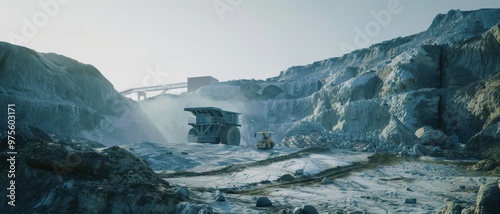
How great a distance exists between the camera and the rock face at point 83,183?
17.6ft

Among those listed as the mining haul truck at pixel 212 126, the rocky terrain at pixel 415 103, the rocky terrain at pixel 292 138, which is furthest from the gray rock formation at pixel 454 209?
the mining haul truck at pixel 212 126

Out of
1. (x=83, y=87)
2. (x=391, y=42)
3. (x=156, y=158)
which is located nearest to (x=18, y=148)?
(x=156, y=158)

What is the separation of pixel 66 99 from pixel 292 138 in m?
26.3

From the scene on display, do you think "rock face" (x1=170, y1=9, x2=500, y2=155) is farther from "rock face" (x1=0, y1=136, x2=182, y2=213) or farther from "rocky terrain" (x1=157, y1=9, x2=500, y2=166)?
"rock face" (x1=0, y1=136, x2=182, y2=213)

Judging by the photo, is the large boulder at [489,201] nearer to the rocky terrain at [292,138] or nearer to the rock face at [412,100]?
the rocky terrain at [292,138]

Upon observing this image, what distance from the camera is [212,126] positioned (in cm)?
2616

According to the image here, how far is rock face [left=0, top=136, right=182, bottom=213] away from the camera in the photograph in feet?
17.6

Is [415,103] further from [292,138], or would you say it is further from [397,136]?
[292,138]

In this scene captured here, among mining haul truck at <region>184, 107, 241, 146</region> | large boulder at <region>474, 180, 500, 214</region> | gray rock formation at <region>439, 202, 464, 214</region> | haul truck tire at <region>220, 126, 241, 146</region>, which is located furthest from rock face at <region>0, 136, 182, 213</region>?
haul truck tire at <region>220, 126, 241, 146</region>

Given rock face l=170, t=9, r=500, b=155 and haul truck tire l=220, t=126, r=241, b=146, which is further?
haul truck tire l=220, t=126, r=241, b=146

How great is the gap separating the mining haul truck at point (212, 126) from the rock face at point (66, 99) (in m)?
13.8

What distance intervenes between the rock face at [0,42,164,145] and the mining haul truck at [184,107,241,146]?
1381cm

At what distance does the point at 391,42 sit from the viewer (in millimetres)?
56594

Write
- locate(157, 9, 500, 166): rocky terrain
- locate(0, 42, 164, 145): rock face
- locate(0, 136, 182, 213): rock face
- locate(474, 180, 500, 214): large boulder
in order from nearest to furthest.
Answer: locate(474, 180, 500, 214): large boulder, locate(0, 136, 182, 213): rock face, locate(157, 9, 500, 166): rocky terrain, locate(0, 42, 164, 145): rock face
